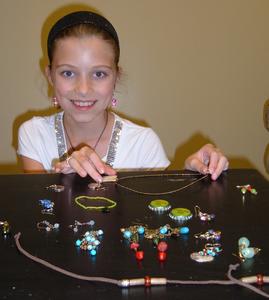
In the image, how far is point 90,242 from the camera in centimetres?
58

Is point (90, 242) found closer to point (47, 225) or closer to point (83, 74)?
point (47, 225)

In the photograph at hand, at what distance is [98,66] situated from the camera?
1092 mm

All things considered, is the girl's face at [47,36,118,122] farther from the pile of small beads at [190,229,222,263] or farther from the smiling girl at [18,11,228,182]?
the pile of small beads at [190,229,222,263]

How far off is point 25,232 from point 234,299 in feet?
1.06

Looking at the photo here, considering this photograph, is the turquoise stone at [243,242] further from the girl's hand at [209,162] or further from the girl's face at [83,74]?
the girl's face at [83,74]

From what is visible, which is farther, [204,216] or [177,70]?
[177,70]

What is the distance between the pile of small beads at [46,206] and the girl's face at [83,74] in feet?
1.41

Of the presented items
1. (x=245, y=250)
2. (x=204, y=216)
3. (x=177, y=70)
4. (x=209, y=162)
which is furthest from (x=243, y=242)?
(x=177, y=70)

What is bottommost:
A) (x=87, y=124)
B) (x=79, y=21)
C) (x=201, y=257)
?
(x=201, y=257)

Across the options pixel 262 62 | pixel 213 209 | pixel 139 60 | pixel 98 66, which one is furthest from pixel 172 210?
pixel 262 62

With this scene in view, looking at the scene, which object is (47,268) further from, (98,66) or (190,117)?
(190,117)

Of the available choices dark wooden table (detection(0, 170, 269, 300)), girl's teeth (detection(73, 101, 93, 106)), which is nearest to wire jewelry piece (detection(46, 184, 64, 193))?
dark wooden table (detection(0, 170, 269, 300))

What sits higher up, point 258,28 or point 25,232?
point 258,28

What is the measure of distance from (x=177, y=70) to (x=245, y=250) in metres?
1.36
